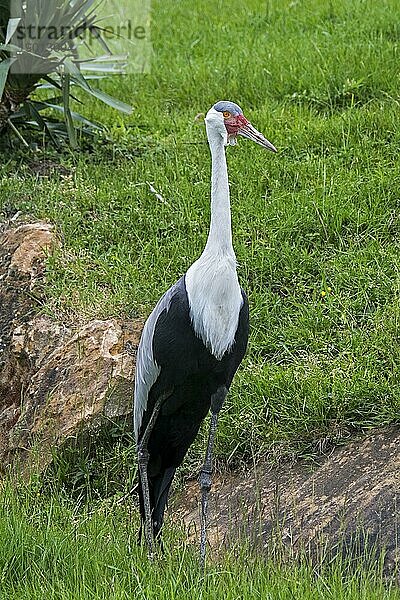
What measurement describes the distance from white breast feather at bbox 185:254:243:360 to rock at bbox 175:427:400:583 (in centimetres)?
81

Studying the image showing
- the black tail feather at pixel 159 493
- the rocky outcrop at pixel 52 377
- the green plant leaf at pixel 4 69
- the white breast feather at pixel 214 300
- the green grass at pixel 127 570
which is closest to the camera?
the green grass at pixel 127 570

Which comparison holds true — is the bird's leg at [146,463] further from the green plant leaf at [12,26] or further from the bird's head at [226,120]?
the green plant leaf at [12,26]

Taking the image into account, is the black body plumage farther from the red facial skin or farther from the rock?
the red facial skin

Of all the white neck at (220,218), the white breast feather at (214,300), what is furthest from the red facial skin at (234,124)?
the white breast feather at (214,300)

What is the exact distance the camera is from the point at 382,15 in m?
9.13

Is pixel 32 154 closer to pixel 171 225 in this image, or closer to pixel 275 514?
pixel 171 225

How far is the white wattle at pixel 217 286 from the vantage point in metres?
4.02

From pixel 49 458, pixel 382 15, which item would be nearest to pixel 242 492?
pixel 49 458

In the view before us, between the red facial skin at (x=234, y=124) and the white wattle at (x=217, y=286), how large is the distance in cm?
20

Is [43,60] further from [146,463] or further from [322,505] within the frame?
[322,505]

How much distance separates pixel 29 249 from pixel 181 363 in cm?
262

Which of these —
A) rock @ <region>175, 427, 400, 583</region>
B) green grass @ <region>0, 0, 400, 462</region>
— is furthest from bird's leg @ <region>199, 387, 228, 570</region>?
green grass @ <region>0, 0, 400, 462</region>
